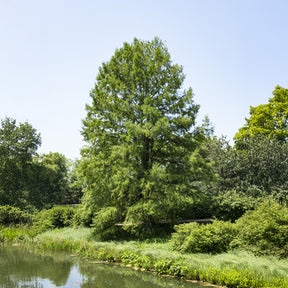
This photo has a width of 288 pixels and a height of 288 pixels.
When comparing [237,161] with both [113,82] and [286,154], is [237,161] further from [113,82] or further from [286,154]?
[113,82]

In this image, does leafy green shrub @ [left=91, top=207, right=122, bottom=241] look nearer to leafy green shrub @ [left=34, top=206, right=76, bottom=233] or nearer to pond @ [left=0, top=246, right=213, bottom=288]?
pond @ [left=0, top=246, right=213, bottom=288]

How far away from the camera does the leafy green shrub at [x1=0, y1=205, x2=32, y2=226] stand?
2438 centimetres

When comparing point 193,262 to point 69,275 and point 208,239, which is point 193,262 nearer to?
point 208,239

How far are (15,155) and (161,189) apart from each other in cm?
2495

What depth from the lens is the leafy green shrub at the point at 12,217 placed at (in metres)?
24.4

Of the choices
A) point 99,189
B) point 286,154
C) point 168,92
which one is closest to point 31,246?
point 99,189

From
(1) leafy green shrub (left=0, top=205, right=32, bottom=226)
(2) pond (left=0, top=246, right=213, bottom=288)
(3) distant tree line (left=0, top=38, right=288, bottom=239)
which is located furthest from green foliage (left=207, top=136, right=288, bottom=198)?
(1) leafy green shrub (left=0, top=205, right=32, bottom=226)

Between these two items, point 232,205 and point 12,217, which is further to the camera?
point 12,217

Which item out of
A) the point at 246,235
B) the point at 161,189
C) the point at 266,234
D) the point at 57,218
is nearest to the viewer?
the point at 266,234

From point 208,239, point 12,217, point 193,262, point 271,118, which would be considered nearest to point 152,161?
point 208,239

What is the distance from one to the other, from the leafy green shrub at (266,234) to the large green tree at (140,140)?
178 inches

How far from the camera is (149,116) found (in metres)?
17.0

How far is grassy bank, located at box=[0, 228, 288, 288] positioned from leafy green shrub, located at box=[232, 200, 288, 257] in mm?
578

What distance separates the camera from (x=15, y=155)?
34.2m
